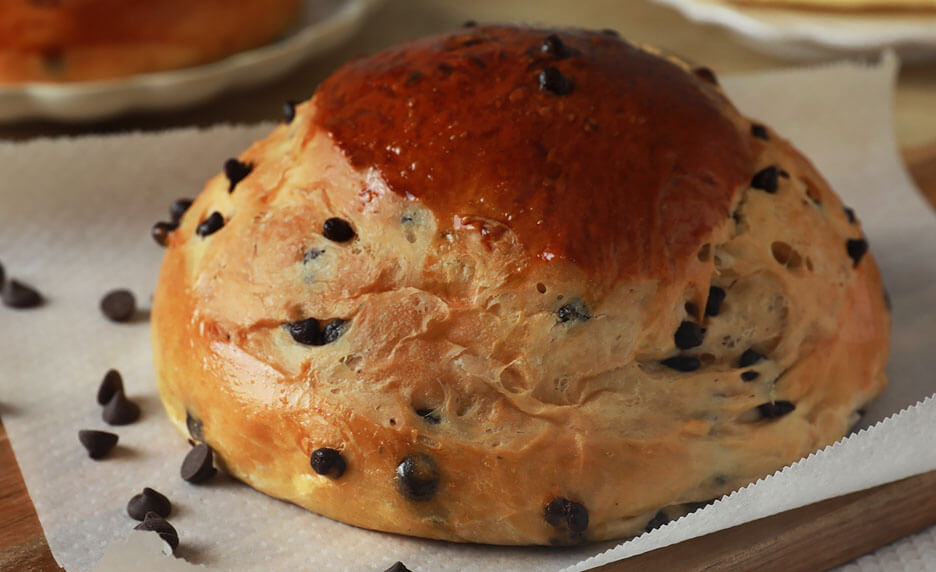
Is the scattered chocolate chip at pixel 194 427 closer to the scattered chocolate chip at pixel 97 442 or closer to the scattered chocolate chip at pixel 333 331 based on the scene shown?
the scattered chocolate chip at pixel 97 442

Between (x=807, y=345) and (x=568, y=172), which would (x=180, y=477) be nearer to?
(x=568, y=172)

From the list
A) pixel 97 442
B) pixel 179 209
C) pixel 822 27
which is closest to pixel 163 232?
pixel 179 209

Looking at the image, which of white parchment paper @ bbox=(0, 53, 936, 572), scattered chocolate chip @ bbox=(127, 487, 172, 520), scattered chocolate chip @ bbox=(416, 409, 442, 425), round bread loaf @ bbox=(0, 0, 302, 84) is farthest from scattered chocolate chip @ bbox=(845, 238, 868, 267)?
round bread loaf @ bbox=(0, 0, 302, 84)

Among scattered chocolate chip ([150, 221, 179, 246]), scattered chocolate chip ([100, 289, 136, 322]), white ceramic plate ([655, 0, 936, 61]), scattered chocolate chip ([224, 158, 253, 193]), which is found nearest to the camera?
scattered chocolate chip ([224, 158, 253, 193])

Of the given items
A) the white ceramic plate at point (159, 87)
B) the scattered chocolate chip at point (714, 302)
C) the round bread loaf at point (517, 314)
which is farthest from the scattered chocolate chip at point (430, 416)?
Answer: the white ceramic plate at point (159, 87)

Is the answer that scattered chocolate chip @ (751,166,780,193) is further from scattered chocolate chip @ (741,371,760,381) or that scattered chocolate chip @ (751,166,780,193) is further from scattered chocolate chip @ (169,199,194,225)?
scattered chocolate chip @ (169,199,194,225)

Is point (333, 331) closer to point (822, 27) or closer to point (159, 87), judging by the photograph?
point (159, 87)

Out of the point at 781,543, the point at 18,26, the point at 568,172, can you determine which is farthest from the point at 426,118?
the point at 18,26

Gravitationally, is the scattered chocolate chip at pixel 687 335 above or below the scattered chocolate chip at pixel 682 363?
above

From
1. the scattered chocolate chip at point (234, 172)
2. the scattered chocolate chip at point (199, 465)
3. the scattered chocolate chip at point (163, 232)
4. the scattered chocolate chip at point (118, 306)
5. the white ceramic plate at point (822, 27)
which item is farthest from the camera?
the white ceramic plate at point (822, 27)
